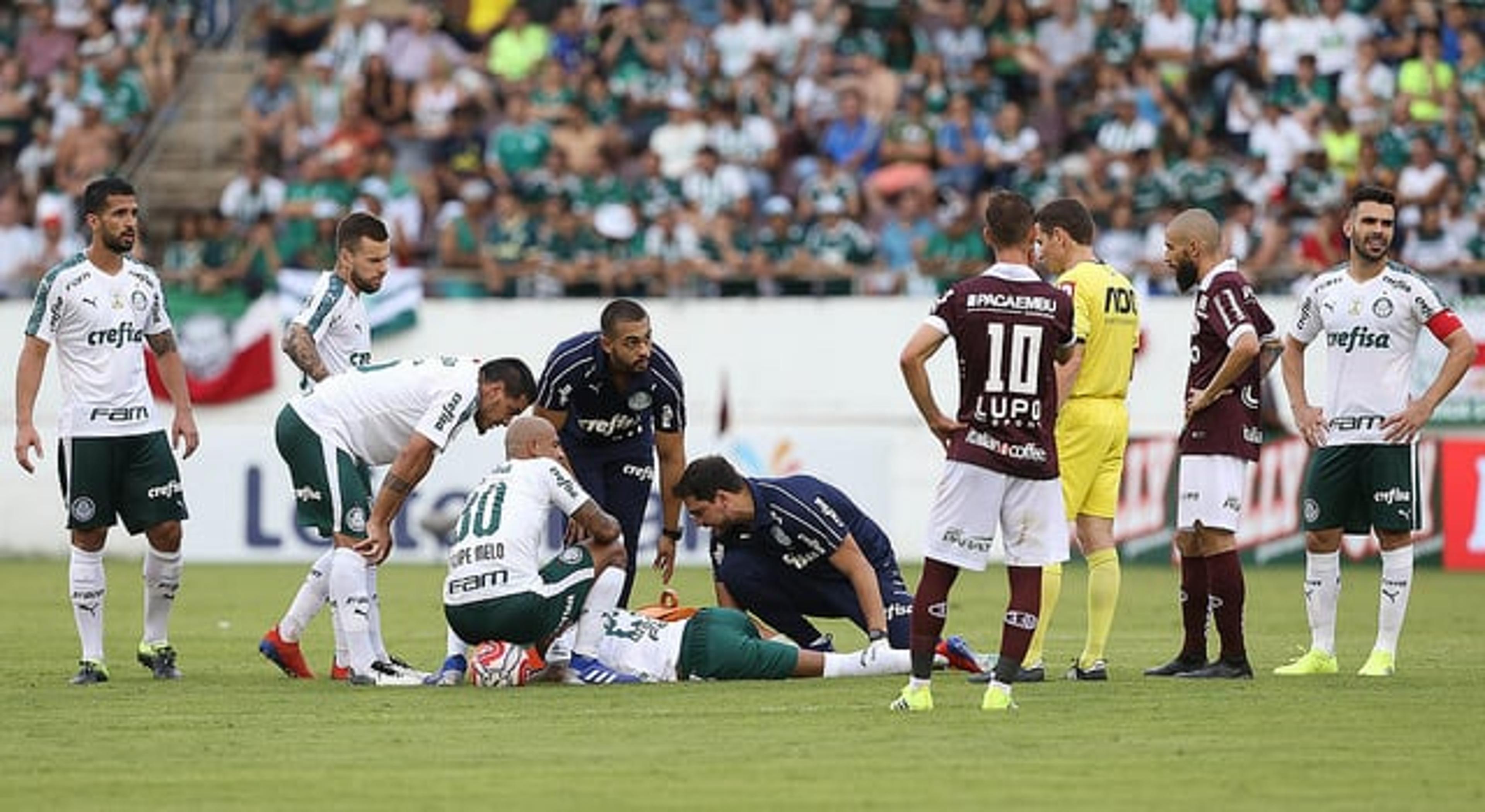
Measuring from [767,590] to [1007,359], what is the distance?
10.9ft

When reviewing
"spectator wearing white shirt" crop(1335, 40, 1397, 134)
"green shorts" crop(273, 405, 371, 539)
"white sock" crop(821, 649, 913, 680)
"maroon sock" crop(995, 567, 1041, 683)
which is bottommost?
"white sock" crop(821, 649, 913, 680)

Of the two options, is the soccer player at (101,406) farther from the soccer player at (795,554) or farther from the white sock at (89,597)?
the soccer player at (795,554)

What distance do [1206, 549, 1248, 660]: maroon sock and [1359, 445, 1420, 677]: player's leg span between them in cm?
73

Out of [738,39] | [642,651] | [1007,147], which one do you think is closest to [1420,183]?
[1007,147]

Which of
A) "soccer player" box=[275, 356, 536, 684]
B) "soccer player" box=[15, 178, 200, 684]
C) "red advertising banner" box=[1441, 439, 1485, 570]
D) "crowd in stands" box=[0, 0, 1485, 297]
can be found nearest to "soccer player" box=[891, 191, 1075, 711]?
"soccer player" box=[275, 356, 536, 684]

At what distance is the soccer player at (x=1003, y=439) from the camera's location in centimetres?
1166

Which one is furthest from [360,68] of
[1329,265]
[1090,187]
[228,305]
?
[1329,265]

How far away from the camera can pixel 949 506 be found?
11.8 metres

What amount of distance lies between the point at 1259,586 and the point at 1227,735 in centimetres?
1175

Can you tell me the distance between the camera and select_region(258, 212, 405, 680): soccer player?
14.1 m

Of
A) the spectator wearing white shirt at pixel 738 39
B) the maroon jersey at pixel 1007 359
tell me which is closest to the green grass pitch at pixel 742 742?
the maroon jersey at pixel 1007 359

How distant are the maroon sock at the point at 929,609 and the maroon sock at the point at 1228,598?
242cm

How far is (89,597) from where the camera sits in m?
14.2

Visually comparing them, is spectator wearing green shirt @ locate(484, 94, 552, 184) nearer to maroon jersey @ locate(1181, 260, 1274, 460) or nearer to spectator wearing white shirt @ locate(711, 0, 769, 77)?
spectator wearing white shirt @ locate(711, 0, 769, 77)
